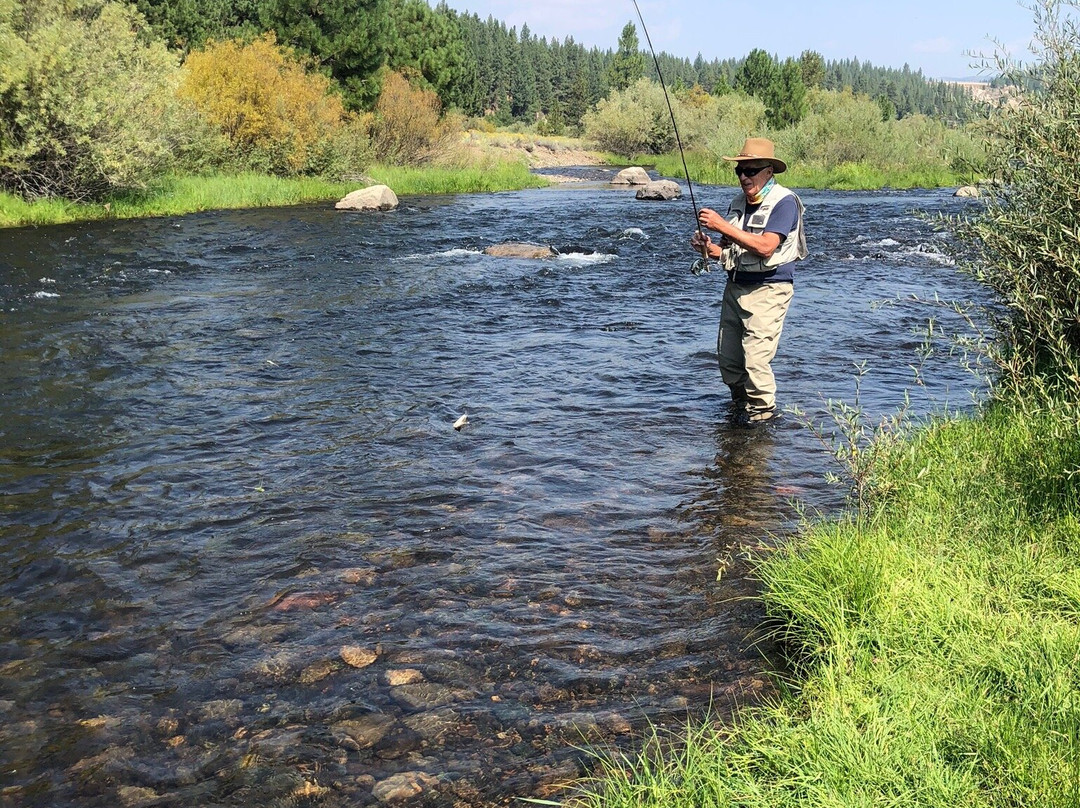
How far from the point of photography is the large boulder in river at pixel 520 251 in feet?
60.8

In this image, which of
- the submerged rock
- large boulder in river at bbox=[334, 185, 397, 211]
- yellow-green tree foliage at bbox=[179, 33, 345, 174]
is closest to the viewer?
the submerged rock

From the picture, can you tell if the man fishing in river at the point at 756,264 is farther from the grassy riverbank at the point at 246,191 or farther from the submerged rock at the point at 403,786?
the grassy riverbank at the point at 246,191

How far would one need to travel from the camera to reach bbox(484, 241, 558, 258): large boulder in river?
18531 millimetres

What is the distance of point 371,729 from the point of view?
3.85 meters

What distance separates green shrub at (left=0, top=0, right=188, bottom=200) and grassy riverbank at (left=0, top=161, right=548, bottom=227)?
53 cm

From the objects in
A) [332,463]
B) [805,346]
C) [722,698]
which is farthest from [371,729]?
[805,346]

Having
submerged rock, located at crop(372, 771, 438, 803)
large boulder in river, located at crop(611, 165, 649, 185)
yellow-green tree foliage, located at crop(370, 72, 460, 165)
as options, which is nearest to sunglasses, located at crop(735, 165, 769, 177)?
submerged rock, located at crop(372, 771, 438, 803)

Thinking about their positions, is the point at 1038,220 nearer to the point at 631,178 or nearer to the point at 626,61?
the point at 631,178

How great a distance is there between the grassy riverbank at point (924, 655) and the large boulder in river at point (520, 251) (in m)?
13.6

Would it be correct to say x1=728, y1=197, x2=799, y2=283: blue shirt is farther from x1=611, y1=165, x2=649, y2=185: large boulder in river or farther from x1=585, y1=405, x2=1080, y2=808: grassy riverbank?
x1=611, y1=165, x2=649, y2=185: large boulder in river

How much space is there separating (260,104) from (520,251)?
1777cm

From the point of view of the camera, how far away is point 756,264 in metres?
7.36

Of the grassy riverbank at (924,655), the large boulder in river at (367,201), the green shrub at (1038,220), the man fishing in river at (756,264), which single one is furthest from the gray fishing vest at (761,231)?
the large boulder in river at (367,201)

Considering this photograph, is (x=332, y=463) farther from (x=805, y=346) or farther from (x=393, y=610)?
(x=805, y=346)
